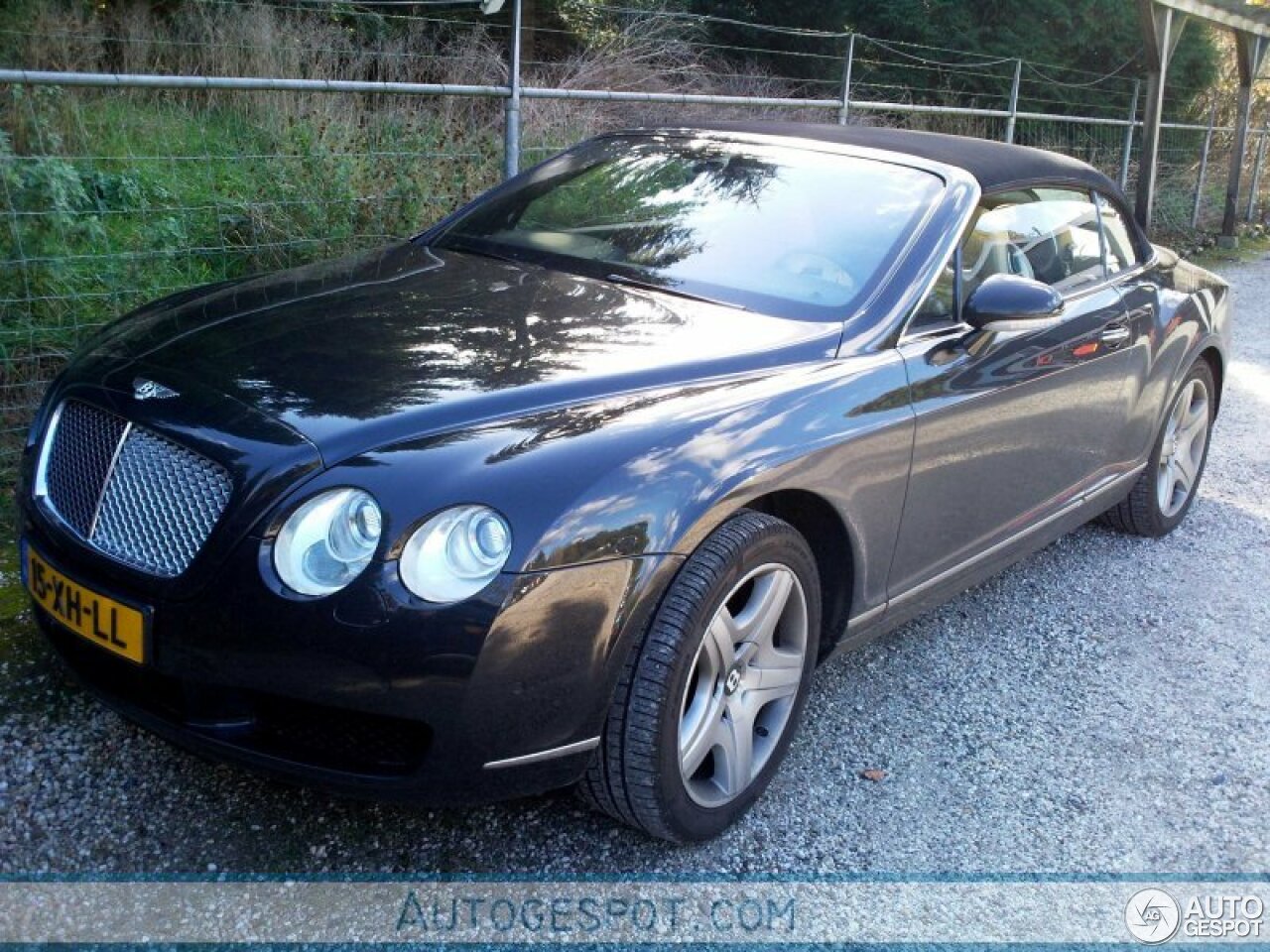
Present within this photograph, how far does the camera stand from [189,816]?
282 cm

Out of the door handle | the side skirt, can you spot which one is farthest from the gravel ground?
the door handle

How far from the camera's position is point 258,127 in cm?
652

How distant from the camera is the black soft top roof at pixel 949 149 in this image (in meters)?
3.85

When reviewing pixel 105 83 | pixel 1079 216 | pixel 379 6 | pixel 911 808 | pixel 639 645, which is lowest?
pixel 911 808

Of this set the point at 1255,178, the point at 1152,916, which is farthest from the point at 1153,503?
the point at 1255,178

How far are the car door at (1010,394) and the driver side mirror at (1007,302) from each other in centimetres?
5

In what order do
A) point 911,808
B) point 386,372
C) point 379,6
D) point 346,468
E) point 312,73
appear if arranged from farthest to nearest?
point 379,6
point 312,73
point 911,808
point 386,372
point 346,468

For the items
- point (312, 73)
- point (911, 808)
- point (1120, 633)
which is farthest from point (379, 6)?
point (911, 808)

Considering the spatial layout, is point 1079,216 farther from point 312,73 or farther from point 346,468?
point 312,73

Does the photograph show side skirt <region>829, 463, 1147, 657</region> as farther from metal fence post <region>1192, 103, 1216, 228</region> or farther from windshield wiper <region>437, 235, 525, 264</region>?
metal fence post <region>1192, 103, 1216, 228</region>

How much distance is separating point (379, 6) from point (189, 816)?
9.97m

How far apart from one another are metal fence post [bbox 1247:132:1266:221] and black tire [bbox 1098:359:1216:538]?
13.8 m

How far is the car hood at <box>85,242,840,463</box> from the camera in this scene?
2.61 m

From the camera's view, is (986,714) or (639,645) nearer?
(639,645)
